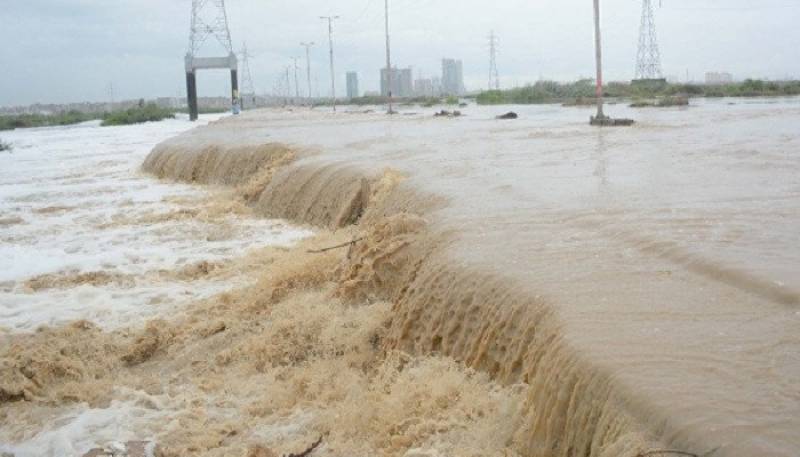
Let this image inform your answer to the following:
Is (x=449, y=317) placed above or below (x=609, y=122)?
below

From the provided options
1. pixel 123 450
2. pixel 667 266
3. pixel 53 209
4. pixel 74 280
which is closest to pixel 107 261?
pixel 74 280

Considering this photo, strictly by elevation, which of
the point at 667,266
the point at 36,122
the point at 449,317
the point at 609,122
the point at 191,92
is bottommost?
the point at 449,317

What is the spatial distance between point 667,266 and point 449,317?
1.46 m

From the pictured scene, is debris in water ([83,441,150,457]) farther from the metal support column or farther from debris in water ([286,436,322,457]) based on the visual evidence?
the metal support column

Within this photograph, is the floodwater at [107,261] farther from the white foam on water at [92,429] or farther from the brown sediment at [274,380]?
the brown sediment at [274,380]

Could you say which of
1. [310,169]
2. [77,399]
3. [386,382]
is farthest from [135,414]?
[310,169]

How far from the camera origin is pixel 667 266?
521 centimetres

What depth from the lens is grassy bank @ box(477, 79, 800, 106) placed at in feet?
170

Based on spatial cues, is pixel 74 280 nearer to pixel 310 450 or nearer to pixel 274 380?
pixel 274 380

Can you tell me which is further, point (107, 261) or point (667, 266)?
point (107, 261)

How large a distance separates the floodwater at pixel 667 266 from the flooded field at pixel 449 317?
2cm

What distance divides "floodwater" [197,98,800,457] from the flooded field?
0.06 feet

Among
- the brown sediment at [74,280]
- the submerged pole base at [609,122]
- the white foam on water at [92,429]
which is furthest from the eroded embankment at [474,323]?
the submerged pole base at [609,122]

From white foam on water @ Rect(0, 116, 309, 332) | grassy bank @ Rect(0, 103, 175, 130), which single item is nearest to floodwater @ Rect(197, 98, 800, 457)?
white foam on water @ Rect(0, 116, 309, 332)
